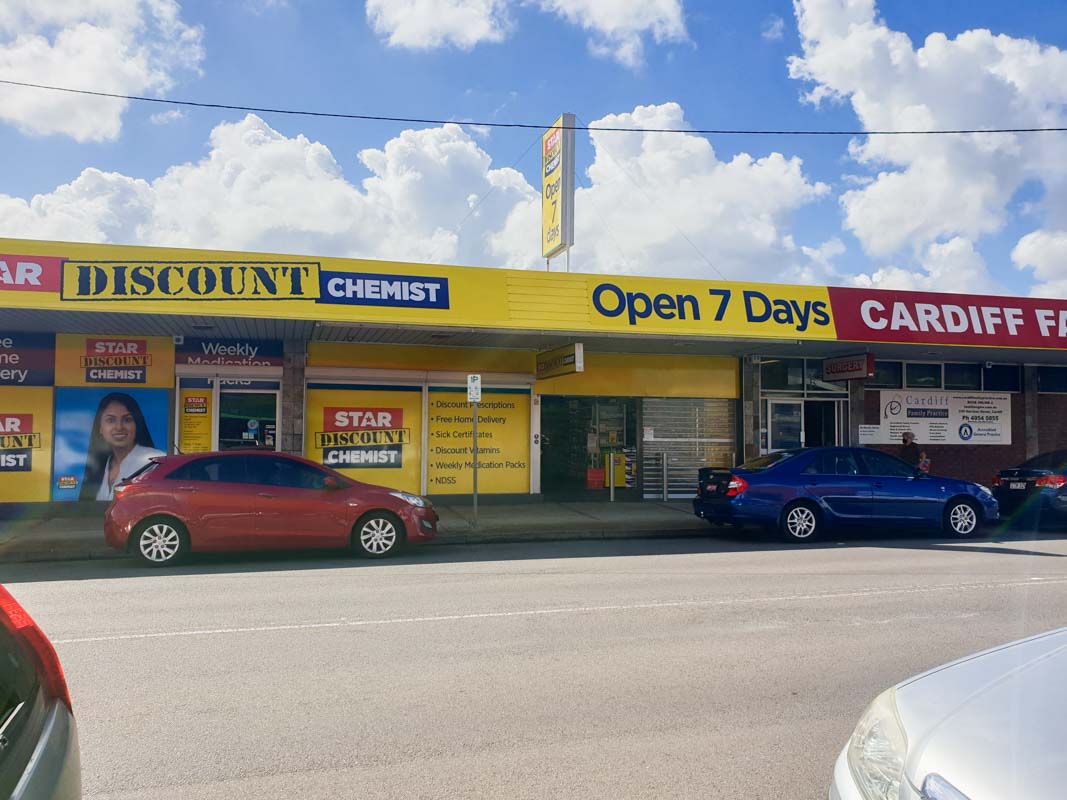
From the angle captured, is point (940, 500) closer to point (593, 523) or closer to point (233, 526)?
point (593, 523)

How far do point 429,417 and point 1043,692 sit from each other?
1472 centimetres

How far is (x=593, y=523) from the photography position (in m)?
14.2

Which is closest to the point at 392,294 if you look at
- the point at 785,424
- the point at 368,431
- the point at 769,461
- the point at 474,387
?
the point at 474,387

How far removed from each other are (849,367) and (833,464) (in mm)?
5701

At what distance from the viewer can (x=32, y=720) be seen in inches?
89.8

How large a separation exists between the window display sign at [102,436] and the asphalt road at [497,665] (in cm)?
471

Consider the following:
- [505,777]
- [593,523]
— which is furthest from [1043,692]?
[593,523]

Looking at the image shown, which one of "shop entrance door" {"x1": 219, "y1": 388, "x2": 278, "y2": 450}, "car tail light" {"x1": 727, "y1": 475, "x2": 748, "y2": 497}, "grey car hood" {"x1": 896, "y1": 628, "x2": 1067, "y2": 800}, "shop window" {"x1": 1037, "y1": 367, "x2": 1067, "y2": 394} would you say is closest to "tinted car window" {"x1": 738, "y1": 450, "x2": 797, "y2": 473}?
"car tail light" {"x1": 727, "y1": 475, "x2": 748, "y2": 497}

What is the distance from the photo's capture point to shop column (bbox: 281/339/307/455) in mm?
15750

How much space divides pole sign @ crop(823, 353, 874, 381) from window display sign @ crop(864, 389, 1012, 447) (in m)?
1.20

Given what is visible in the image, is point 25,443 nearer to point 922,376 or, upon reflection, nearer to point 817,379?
point 817,379

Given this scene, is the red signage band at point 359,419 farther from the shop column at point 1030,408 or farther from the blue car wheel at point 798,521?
the shop column at point 1030,408

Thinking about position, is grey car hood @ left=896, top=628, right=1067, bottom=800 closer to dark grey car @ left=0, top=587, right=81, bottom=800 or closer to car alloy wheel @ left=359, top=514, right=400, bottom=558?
dark grey car @ left=0, top=587, right=81, bottom=800

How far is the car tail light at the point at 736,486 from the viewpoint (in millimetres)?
13078
